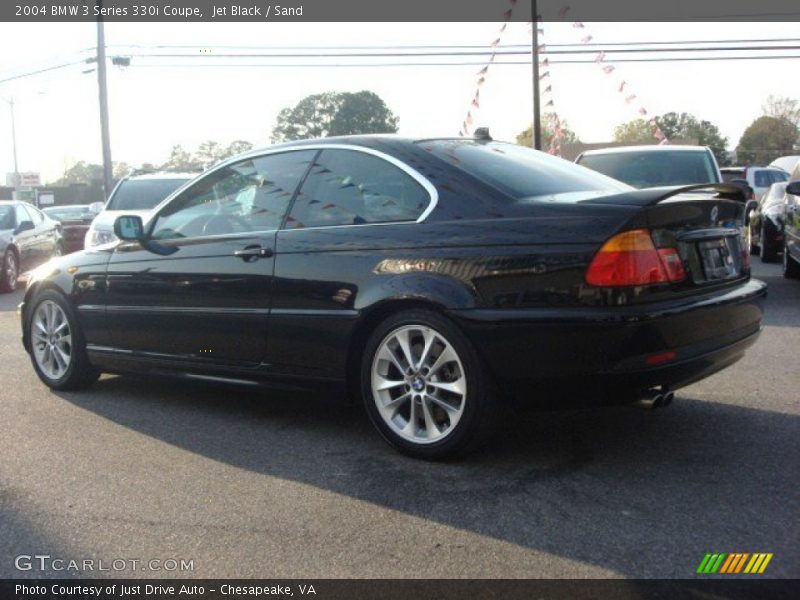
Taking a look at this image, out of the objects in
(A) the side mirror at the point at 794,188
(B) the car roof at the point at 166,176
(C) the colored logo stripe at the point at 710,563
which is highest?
(B) the car roof at the point at 166,176

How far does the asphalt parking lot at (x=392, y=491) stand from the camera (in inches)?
126

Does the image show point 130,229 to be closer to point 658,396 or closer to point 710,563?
point 658,396

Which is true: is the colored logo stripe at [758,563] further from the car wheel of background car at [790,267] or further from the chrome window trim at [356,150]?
the car wheel of background car at [790,267]

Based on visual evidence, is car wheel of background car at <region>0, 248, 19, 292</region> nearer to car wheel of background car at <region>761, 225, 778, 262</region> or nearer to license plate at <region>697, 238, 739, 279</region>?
car wheel of background car at <region>761, 225, 778, 262</region>

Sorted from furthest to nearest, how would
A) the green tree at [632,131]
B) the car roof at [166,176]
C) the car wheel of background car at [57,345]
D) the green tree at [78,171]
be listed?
the green tree at [78,171] → the green tree at [632,131] → the car roof at [166,176] → the car wheel of background car at [57,345]

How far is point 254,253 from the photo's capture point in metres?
4.85

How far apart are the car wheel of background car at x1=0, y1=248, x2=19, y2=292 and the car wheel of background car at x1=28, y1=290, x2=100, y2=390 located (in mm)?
8397

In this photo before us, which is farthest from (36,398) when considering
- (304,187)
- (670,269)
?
(670,269)

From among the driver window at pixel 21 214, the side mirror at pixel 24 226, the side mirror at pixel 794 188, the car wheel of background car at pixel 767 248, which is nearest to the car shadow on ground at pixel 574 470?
the side mirror at pixel 794 188

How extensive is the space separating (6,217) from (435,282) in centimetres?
1260

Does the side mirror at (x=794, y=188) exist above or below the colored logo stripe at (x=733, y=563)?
above

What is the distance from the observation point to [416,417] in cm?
427

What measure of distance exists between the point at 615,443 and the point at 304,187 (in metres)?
2.10

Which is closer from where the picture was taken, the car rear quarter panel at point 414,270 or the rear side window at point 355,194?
the car rear quarter panel at point 414,270
